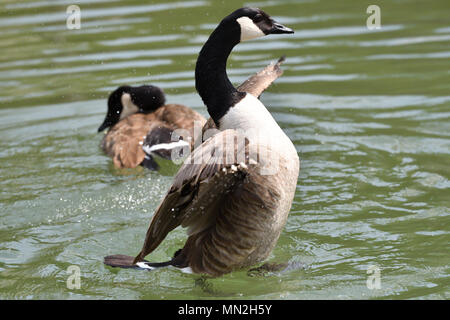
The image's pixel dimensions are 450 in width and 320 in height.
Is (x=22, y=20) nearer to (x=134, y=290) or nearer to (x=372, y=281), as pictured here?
(x=134, y=290)

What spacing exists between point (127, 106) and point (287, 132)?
7.34 feet

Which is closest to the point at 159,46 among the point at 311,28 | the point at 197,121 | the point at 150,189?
the point at 311,28

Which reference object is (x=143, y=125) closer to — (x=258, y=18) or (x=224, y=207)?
(x=258, y=18)

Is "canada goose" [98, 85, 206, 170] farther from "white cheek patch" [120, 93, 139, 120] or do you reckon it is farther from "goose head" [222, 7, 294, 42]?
"goose head" [222, 7, 294, 42]

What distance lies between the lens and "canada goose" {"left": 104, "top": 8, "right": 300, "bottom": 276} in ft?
16.8

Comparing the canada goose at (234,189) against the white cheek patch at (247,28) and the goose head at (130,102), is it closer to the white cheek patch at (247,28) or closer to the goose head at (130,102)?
the white cheek patch at (247,28)

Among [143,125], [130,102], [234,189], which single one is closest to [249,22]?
[234,189]

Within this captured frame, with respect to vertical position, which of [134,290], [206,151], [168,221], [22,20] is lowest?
[134,290]

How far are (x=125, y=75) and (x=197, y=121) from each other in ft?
10.9

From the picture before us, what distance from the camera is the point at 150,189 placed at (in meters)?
7.95

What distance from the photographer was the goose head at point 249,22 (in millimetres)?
5691

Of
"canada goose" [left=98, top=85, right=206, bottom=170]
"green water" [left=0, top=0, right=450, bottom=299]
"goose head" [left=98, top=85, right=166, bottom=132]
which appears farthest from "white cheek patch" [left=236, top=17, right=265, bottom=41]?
"goose head" [left=98, top=85, right=166, bottom=132]

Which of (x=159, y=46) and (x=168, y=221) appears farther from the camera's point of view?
(x=159, y=46)
